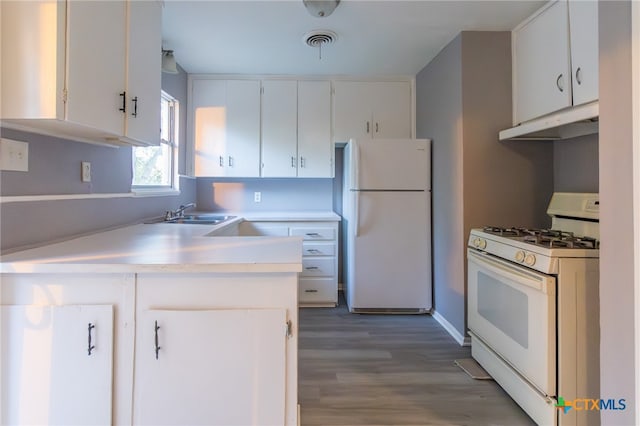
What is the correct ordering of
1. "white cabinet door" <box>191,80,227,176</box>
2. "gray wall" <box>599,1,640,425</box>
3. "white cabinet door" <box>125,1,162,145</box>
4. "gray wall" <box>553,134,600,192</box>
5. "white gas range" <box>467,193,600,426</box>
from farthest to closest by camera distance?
"white cabinet door" <box>191,80,227,176</box> < "gray wall" <box>553,134,600,192</box> < "white cabinet door" <box>125,1,162,145</box> < "white gas range" <box>467,193,600,426</box> < "gray wall" <box>599,1,640,425</box>

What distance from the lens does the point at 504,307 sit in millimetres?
1839

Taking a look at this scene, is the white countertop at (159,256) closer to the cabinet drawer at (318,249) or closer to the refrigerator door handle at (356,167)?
the refrigerator door handle at (356,167)

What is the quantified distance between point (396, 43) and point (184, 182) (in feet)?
7.84

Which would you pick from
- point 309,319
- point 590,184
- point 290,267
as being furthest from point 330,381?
point 590,184

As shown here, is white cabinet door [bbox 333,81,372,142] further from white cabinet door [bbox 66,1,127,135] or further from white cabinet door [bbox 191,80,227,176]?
white cabinet door [bbox 66,1,127,135]

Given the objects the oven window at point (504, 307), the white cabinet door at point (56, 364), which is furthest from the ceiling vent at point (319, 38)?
the white cabinet door at point (56, 364)

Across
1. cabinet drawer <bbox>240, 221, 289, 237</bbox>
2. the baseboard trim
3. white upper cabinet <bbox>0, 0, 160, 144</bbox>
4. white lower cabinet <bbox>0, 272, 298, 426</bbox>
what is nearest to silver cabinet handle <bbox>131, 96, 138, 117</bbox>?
white upper cabinet <bbox>0, 0, 160, 144</bbox>

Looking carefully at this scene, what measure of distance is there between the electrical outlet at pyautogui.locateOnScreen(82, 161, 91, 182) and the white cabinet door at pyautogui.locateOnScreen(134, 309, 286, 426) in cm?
104

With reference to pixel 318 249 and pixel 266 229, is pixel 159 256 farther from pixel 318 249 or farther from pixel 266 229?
pixel 318 249

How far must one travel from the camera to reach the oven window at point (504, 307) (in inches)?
65.8

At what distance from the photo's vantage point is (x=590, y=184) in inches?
84.6

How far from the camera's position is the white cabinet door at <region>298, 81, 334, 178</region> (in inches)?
140

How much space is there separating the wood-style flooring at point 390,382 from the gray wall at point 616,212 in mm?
713

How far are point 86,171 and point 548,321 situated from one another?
2384mm
